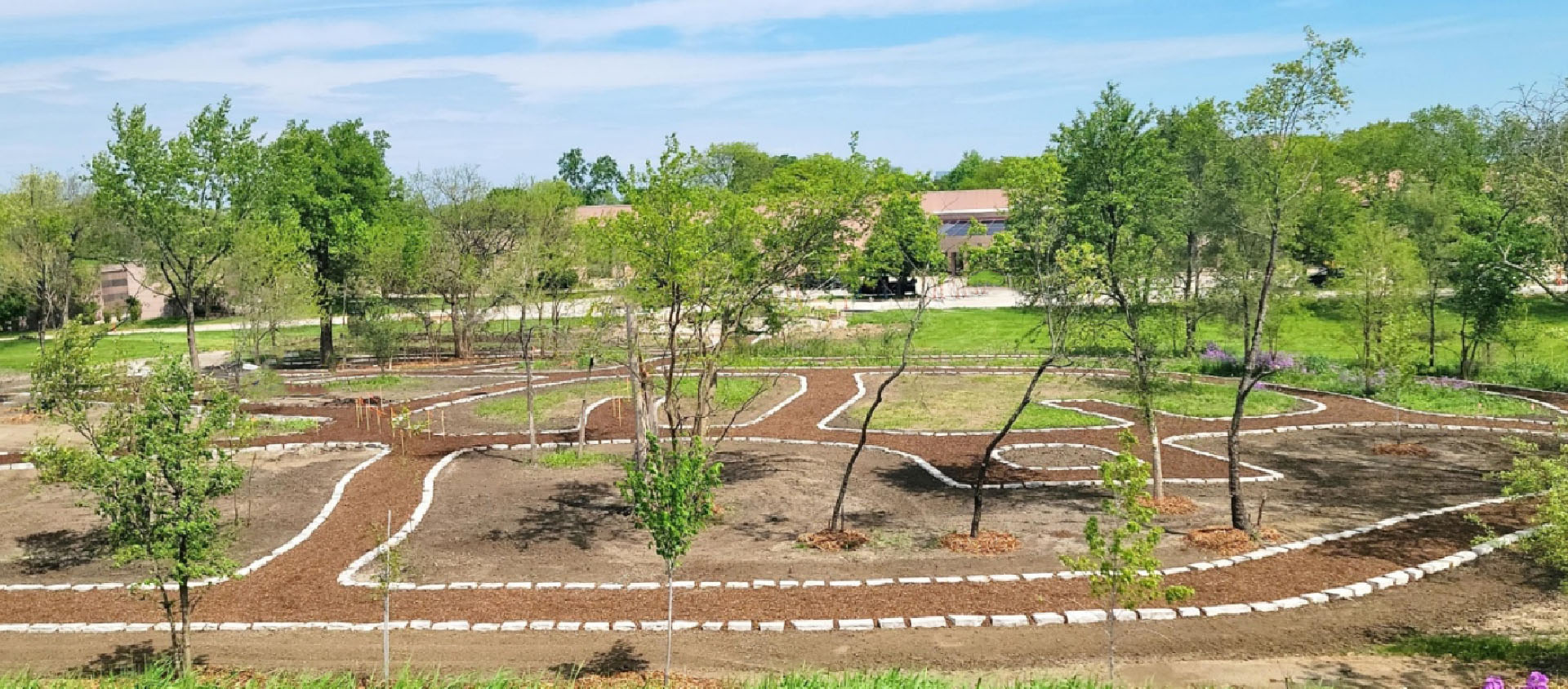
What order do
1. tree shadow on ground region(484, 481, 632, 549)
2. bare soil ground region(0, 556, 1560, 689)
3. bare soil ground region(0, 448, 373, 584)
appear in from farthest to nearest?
tree shadow on ground region(484, 481, 632, 549) → bare soil ground region(0, 448, 373, 584) → bare soil ground region(0, 556, 1560, 689)

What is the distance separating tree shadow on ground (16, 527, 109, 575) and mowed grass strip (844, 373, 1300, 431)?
1914 centimetres

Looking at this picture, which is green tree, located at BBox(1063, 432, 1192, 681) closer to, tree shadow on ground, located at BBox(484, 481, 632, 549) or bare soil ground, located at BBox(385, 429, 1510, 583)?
bare soil ground, located at BBox(385, 429, 1510, 583)

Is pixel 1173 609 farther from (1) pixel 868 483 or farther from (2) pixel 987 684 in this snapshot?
(1) pixel 868 483

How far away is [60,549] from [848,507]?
1554 centimetres

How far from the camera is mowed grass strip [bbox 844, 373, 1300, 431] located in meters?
29.6

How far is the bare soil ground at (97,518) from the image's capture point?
1730cm

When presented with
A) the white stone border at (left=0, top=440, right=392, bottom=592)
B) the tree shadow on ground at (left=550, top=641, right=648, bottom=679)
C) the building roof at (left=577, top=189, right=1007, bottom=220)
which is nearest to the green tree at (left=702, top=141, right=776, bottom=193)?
the building roof at (left=577, top=189, right=1007, bottom=220)

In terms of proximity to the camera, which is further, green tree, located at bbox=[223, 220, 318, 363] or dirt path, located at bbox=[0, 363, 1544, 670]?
green tree, located at bbox=[223, 220, 318, 363]

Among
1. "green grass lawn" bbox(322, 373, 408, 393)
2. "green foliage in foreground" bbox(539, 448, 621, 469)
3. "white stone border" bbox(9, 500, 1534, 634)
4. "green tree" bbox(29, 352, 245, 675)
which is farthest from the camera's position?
"green grass lawn" bbox(322, 373, 408, 393)

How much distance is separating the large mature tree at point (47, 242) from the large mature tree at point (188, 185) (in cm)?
1193

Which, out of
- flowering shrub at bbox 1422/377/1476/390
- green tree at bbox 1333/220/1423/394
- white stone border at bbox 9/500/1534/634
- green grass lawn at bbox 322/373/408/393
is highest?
green tree at bbox 1333/220/1423/394

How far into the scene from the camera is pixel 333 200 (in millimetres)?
47188

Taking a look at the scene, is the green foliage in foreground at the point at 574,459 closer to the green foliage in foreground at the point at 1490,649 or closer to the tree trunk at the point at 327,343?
the green foliage in foreground at the point at 1490,649

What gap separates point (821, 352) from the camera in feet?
146
